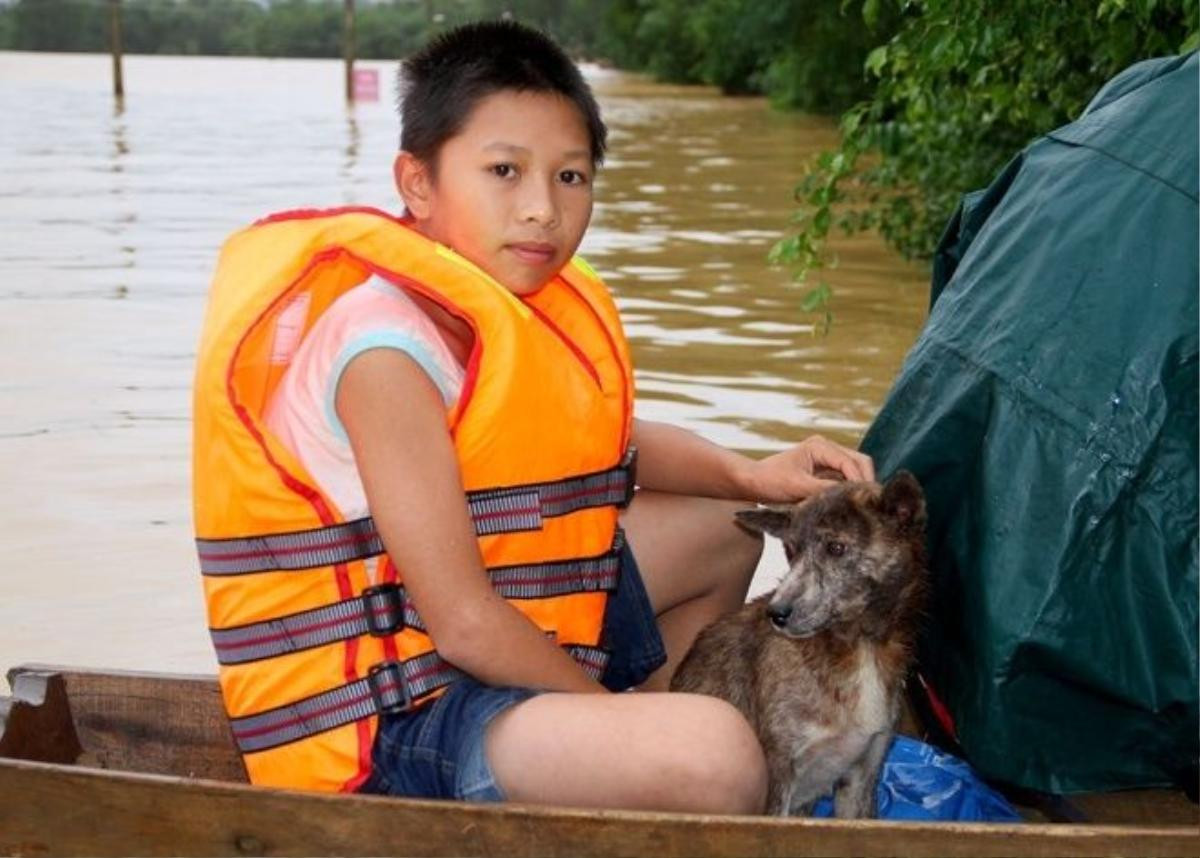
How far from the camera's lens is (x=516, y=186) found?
3637 millimetres

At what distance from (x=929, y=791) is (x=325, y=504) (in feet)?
4.95

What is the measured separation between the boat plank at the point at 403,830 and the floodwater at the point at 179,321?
243 cm

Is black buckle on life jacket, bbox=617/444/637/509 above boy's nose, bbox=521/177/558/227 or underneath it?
underneath

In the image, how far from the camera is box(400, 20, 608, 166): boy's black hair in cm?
366

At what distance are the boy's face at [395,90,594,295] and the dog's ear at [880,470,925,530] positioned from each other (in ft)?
2.40

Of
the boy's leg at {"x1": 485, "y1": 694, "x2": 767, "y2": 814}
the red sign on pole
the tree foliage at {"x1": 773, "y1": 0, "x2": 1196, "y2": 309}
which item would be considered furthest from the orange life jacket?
the red sign on pole

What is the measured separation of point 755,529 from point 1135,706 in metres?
0.83

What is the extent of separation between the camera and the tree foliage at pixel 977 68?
684cm

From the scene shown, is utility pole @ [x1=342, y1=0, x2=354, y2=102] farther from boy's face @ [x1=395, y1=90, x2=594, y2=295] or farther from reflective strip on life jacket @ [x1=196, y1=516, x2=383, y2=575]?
reflective strip on life jacket @ [x1=196, y1=516, x2=383, y2=575]

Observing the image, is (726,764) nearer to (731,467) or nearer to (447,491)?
(447,491)

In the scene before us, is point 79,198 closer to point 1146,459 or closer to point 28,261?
point 28,261

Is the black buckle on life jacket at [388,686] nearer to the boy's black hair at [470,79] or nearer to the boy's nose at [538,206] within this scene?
the boy's nose at [538,206]

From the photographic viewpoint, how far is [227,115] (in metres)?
32.8

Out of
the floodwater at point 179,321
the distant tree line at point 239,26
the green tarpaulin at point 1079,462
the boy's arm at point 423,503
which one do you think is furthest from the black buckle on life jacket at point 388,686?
the distant tree line at point 239,26
